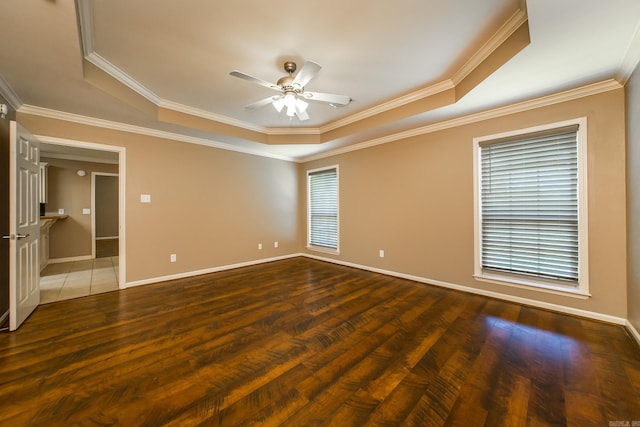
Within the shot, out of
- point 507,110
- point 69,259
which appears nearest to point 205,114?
point 507,110

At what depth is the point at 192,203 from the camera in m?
4.32

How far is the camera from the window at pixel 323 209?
5349 mm

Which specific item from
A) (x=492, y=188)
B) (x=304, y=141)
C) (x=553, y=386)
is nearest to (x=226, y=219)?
(x=304, y=141)

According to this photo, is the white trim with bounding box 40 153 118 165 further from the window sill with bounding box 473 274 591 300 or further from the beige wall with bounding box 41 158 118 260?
the window sill with bounding box 473 274 591 300

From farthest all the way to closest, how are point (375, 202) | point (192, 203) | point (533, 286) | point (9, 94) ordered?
point (375, 202) < point (192, 203) < point (533, 286) < point (9, 94)

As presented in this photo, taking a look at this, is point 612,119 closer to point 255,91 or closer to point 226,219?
point 255,91

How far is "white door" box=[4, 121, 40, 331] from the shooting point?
2326mm

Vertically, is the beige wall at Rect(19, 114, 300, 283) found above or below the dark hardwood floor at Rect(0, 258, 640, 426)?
above

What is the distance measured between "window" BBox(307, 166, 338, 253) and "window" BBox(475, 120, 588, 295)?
109 inches

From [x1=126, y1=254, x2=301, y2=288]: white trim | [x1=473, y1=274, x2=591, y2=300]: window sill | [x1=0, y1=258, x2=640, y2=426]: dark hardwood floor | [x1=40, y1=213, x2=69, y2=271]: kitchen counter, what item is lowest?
[x1=0, y1=258, x2=640, y2=426]: dark hardwood floor

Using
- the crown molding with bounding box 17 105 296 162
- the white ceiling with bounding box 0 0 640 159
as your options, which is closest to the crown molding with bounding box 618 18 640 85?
the white ceiling with bounding box 0 0 640 159

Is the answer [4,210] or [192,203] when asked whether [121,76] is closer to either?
[4,210]

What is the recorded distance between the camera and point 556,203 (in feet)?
9.11

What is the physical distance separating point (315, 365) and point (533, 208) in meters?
3.12
